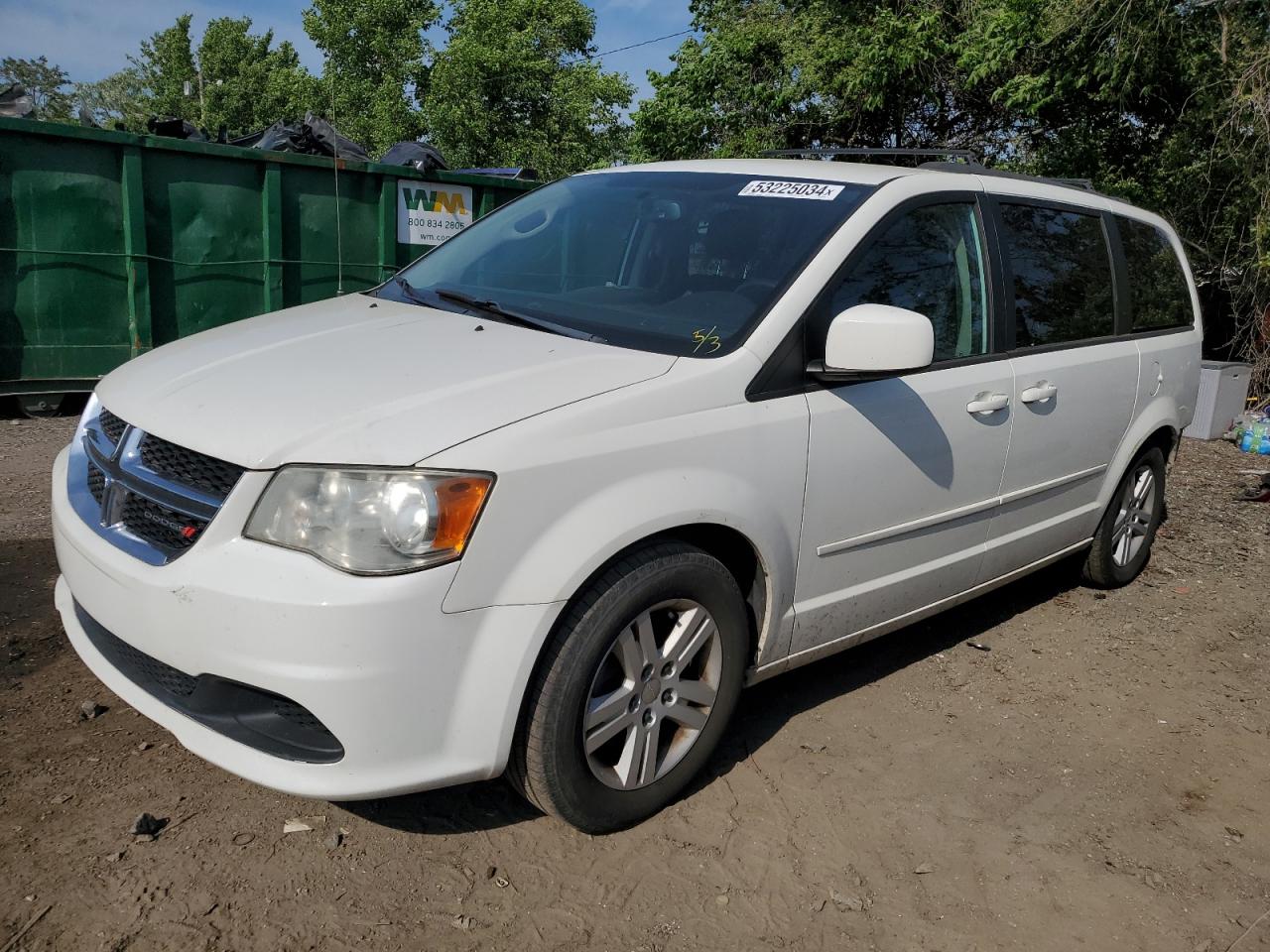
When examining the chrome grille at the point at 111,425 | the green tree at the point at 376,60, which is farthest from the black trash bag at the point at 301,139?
the green tree at the point at 376,60

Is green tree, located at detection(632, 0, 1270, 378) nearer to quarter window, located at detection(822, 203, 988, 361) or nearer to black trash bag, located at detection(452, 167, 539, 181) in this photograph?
black trash bag, located at detection(452, 167, 539, 181)

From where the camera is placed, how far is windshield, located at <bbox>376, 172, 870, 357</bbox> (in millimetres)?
3037

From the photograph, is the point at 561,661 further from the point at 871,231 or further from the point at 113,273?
the point at 113,273

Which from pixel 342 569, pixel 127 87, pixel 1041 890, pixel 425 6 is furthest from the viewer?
pixel 127 87

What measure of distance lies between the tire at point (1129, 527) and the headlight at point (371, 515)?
3.50 metres

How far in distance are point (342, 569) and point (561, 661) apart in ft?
1.82

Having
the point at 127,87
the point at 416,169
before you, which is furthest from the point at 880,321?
the point at 127,87

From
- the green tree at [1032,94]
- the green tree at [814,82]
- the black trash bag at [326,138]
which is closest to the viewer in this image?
the black trash bag at [326,138]

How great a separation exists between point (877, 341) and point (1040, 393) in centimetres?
126

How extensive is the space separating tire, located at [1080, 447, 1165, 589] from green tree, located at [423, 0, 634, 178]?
27.4 m

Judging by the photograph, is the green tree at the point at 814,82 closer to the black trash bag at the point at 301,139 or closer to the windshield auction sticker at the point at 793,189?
the black trash bag at the point at 301,139

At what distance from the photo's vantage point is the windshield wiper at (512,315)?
3.00 meters

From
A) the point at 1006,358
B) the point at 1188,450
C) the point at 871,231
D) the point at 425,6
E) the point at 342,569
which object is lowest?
the point at 1188,450

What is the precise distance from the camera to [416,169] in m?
9.27
